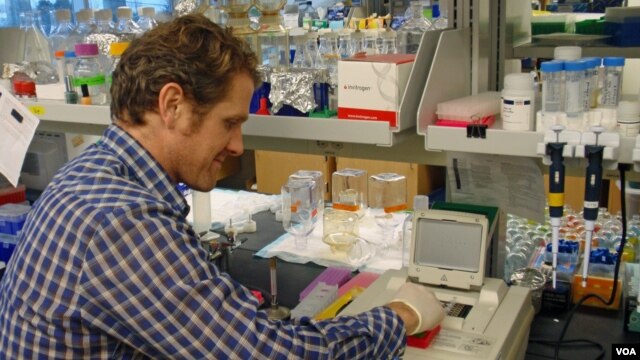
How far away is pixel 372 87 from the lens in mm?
1382

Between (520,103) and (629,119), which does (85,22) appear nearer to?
(520,103)

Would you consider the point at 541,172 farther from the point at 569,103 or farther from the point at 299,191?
the point at 299,191

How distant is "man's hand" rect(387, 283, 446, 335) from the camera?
4.12 ft

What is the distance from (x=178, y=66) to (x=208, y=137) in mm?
132

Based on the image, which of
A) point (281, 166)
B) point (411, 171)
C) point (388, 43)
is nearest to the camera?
point (388, 43)

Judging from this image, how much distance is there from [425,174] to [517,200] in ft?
9.58

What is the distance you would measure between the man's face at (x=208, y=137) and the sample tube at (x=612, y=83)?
0.68 m

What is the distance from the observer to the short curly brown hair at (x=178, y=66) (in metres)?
1.09

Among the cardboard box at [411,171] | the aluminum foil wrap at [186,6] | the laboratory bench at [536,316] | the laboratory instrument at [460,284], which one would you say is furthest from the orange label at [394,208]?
the cardboard box at [411,171]

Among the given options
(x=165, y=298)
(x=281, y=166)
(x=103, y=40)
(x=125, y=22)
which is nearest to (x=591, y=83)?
(x=165, y=298)

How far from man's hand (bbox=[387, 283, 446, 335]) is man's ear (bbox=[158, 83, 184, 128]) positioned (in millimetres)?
564

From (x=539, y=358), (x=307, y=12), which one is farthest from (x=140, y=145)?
(x=307, y=12)

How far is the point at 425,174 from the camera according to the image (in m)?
4.53

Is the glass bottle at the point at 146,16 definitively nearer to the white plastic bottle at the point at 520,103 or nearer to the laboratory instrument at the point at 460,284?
the laboratory instrument at the point at 460,284
